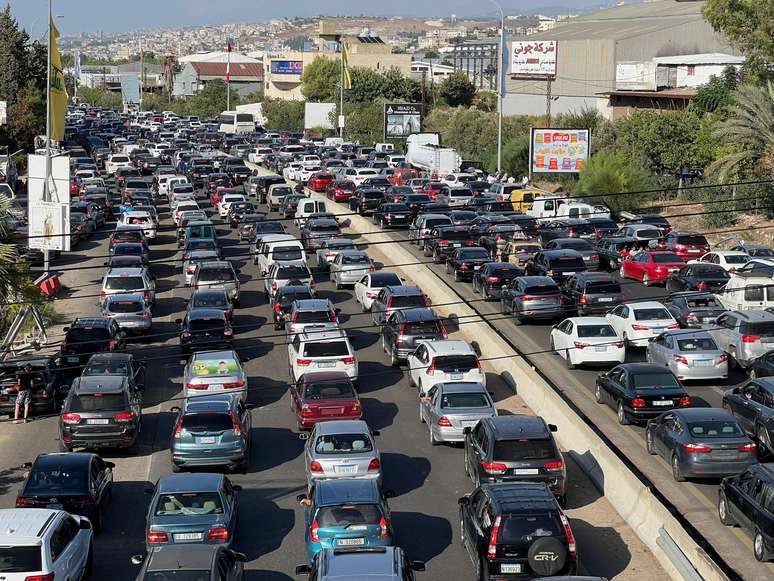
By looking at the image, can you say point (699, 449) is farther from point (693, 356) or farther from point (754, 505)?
point (693, 356)

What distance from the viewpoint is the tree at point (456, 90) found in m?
144

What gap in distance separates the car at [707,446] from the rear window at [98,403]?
10973 millimetres

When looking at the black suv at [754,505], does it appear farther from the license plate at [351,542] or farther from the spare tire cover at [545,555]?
the license plate at [351,542]

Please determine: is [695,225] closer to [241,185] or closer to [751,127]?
[751,127]

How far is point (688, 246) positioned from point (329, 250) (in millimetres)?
12981

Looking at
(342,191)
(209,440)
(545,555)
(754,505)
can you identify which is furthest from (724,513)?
(342,191)

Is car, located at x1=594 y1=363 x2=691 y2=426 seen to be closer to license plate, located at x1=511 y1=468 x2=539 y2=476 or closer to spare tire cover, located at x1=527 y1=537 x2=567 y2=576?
license plate, located at x1=511 y1=468 x2=539 y2=476

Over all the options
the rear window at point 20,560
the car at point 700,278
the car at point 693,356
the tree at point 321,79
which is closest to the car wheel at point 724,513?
the car at point 693,356

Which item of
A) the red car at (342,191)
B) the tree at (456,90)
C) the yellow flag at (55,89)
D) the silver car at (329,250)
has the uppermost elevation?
the tree at (456,90)

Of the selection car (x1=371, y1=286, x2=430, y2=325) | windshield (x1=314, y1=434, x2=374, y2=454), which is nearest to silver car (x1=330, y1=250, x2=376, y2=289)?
car (x1=371, y1=286, x2=430, y2=325)

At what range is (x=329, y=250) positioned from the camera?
4706cm

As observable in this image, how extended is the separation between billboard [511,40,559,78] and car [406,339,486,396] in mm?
73205

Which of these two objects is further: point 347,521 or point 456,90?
point 456,90

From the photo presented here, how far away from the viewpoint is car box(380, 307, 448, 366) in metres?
32.7
